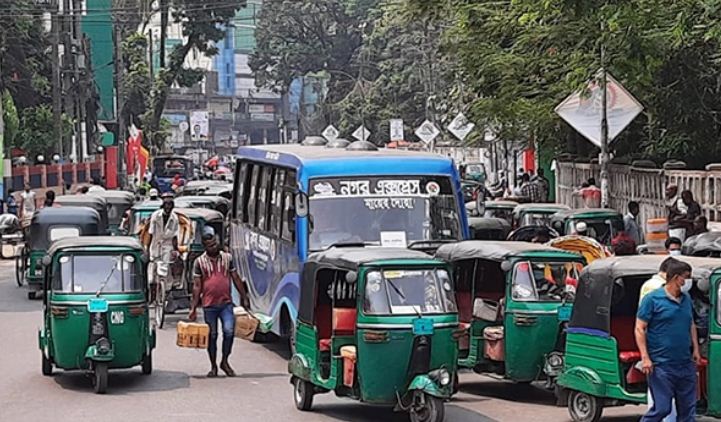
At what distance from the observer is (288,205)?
1883 centimetres

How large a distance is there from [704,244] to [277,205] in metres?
5.97

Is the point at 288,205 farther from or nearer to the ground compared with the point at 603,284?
farther from the ground

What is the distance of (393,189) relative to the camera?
18.0m

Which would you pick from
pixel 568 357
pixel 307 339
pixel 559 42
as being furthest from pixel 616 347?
pixel 559 42

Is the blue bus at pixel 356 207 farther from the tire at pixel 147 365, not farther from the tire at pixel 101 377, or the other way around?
the tire at pixel 101 377

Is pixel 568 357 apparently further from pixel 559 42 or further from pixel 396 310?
pixel 559 42

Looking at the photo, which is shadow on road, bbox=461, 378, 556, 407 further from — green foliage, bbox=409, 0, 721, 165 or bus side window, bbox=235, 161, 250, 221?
green foliage, bbox=409, 0, 721, 165

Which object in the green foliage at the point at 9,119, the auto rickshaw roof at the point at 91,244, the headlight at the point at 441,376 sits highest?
the green foliage at the point at 9,119

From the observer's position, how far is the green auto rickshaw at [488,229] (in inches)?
978

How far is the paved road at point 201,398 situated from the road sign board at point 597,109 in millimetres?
7695

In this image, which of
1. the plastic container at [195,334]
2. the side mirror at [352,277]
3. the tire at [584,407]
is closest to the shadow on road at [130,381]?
the plastic container at [195,334]

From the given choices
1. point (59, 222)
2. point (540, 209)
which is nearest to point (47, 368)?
point (59, 222)

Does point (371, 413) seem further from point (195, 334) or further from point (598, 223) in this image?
point (598, 223)

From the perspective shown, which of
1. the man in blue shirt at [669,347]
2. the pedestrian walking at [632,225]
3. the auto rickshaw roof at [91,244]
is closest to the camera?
the man in blue shirt at [669,347]
